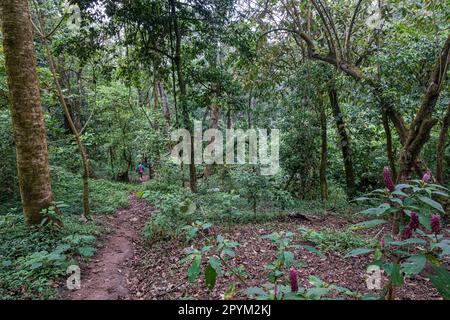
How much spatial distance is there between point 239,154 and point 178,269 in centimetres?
537

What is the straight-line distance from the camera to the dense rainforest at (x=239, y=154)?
326cm

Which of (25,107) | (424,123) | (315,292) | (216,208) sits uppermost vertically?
(25,107)

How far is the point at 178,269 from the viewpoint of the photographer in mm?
3918

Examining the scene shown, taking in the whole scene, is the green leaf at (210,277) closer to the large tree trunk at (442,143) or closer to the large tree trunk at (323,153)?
the large tree trunk at (442,143)

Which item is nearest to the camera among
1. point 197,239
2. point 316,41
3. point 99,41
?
point 197,239

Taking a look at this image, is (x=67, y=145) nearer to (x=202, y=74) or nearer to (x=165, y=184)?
(x=165, y=184)

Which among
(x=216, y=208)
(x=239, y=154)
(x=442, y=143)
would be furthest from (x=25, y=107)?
(x=442, y=143)

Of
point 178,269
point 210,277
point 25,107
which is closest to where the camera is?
point 210,277

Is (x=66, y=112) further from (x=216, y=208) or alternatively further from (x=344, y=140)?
(x=344, y=140)

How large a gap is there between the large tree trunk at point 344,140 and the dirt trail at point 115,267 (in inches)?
240

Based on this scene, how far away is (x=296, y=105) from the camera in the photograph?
765 centimetres
